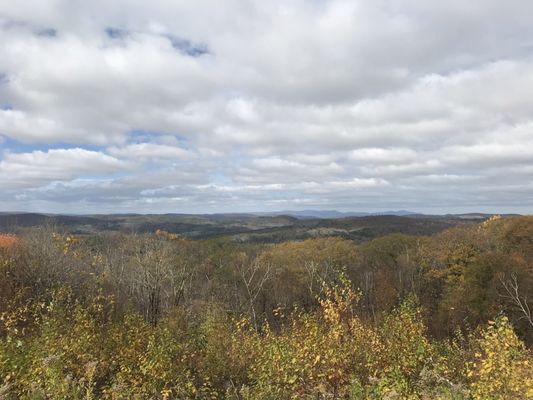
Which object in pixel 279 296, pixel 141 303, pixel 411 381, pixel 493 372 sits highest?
pixel 493 372

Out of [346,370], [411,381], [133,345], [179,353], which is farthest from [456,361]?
[133,345]

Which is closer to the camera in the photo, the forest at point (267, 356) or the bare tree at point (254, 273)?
the forest at point (267, 356)

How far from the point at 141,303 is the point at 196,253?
148 ft

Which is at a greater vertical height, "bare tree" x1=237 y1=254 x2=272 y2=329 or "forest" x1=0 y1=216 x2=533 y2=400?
"forest" x1=0 y1=216 x2=533 y2=400

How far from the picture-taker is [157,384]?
1230 cm

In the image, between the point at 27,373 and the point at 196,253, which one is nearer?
the point at 27,373

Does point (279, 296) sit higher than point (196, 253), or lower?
lower

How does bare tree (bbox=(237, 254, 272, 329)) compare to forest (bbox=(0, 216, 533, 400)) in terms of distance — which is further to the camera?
bare tree (bbox=(237, 254, 272, 329))

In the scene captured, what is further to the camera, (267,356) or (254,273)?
(254,273)

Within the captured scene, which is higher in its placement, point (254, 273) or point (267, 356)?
point (267, 356)

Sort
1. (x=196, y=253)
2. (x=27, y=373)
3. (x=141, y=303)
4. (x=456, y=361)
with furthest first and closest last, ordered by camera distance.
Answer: (x=196, y=253) → (x=141, y=303) → (x=456, y=361) → (x=27, y=373)

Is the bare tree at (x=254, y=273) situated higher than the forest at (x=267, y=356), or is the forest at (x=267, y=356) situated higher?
the forest at (x=267, y=356)

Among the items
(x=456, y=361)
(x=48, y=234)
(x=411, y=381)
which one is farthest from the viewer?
(x=48, y=234)

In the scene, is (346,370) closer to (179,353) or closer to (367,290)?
(179,353)
